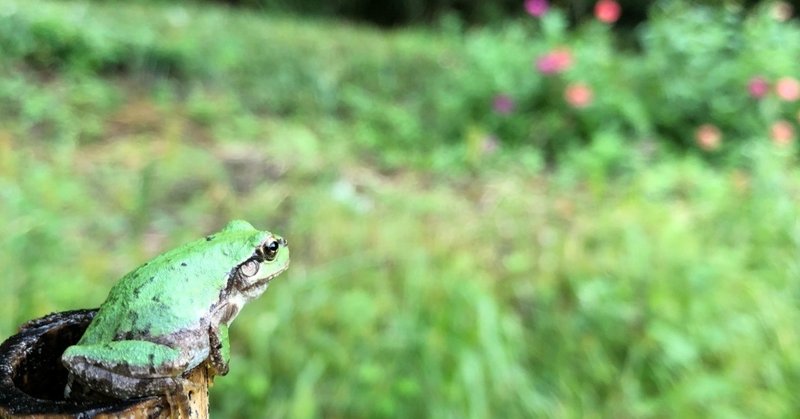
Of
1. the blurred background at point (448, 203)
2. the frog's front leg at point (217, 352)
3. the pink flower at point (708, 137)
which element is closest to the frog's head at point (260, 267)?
the frog's front leg at point (217, 352)

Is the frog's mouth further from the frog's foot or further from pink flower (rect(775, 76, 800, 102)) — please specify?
pink flower (rect(775, 76, 800, 102))

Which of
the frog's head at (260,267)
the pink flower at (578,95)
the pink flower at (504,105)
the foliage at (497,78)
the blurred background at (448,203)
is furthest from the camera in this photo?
the pink flower at (504,105)

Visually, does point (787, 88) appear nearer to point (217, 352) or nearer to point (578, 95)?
point (578, 95)

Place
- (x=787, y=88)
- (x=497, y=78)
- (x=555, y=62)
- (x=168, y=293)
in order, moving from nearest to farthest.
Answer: (x=168, y=293), (x=787, y=88), (x=555, y=62), (x=497, y=78)

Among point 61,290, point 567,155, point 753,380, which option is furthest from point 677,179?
point 61,290

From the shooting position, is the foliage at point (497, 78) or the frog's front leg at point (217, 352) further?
the foliage at point (497, 78)

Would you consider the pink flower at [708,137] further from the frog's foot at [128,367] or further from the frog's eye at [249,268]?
the frog's foot at [128,367]

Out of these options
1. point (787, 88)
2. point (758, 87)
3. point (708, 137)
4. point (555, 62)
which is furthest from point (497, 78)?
point (787, 88)
